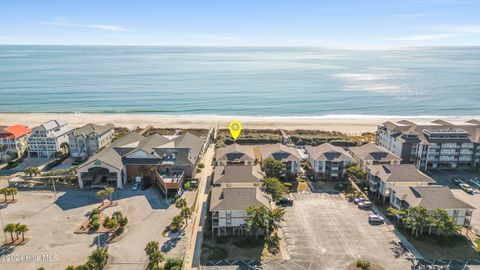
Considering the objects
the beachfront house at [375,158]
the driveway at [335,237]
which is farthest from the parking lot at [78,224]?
the beachfront house at [375,158]

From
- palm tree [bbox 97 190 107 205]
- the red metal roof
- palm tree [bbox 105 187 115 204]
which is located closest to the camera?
palm tree [bbox 97 190 107 205]

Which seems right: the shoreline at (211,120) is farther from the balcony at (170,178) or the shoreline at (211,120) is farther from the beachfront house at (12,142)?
the balcony at (170,178)

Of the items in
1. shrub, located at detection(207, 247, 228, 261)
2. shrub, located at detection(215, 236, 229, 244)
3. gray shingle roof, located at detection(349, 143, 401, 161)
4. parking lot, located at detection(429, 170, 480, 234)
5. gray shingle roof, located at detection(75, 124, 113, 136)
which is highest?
gray shingle roof, located at detection(75, 124, 113, 136)

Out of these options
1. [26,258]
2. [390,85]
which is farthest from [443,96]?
[26,258]

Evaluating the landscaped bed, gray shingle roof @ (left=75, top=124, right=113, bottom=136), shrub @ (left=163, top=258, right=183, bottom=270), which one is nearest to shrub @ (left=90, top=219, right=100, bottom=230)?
shrub @ (left=163, top=258, right=183, bottom=270)

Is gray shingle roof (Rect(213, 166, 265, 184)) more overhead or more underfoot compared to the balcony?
more overhead

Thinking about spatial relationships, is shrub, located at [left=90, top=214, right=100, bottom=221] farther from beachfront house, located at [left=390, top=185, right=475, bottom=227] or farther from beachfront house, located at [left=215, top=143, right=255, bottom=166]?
beachfront house, located at [left=390, top=185, right=475, bottom=227]

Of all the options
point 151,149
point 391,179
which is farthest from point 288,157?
point 151,149
